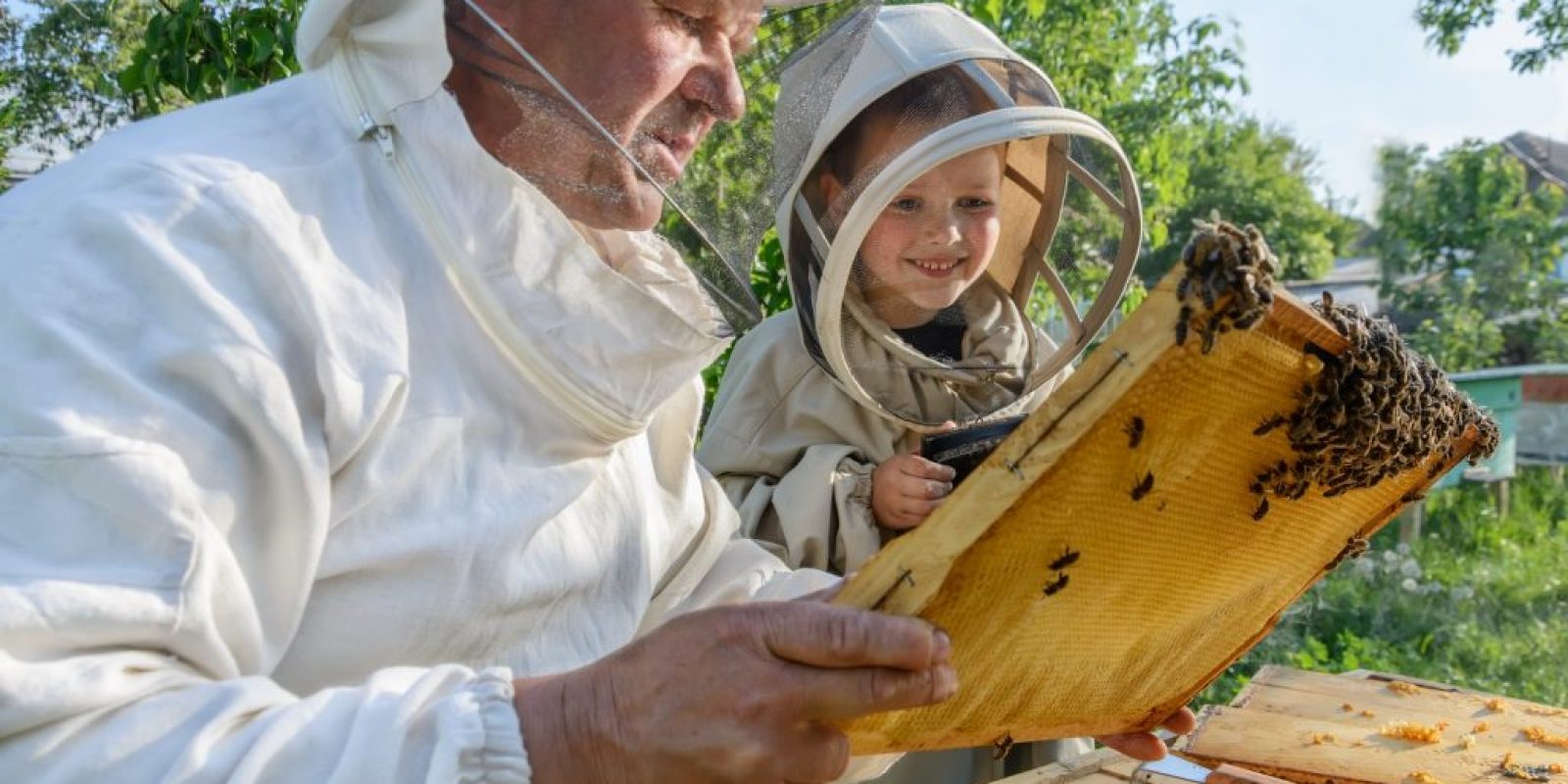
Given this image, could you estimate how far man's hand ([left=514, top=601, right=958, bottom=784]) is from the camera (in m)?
1.18

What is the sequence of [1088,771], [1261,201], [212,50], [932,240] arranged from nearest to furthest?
[1088,771] < [932,240] < [212,50] < [1261,201]

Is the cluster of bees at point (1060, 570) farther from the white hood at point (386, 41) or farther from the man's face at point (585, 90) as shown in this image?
the white hood at point (386, 41)

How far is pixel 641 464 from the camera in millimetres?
1870

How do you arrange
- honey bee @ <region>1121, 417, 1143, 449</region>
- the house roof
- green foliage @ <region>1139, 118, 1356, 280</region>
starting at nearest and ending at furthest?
honey bee @ <region>1121, 417, 1143, 449</region>, green foliage @ <region>1139, 118, 1356, 280</region>, the house roof

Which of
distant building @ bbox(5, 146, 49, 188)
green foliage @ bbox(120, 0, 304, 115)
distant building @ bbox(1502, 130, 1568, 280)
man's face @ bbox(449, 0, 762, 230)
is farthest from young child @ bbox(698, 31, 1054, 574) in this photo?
distant building @ bbox(1502, 130, 1568, 280)

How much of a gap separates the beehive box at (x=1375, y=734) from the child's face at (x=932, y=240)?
1006 millimetres

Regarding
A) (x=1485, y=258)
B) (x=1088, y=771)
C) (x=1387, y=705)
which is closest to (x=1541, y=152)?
(x=1485, y=258)

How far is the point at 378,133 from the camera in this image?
1.52m

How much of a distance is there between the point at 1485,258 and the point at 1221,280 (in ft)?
46.1

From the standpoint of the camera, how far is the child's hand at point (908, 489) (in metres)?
2.55

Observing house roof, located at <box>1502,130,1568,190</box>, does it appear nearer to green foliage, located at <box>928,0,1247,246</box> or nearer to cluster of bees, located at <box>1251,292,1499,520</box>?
green foliage, located at <box>928,0,1247,246</box>

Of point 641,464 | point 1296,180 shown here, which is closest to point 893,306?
point 641,464

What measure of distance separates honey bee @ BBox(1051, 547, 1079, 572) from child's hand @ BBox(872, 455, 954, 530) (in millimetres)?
1122

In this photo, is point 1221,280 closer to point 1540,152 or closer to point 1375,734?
point 1375,734
